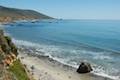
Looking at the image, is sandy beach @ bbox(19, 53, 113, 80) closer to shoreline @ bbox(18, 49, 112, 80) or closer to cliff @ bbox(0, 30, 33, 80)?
shoreline @ bbox(18, 49, 112, 80)

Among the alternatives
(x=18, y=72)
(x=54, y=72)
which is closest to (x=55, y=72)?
(x=54, y=72)

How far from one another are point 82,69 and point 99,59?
10.1 m

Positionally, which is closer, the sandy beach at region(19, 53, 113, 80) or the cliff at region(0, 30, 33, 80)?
the cliff at region(0, 30, 33, 80)

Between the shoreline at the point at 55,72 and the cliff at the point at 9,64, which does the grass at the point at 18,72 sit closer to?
the cliff at the point at 9,64

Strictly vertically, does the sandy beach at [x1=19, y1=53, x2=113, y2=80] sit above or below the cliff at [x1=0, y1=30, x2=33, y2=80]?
below

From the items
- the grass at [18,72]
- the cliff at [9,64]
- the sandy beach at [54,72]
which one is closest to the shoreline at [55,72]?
the sandy beach at [54,72]

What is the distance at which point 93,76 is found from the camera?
32.9 meters

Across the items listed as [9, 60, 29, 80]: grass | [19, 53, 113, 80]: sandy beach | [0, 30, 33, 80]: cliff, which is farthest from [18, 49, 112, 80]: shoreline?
[9, 60, 29, 80]: grass

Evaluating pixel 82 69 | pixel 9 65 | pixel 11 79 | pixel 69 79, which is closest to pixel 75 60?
pixel 82 69

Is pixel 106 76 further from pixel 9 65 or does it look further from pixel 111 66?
pixel 9 65

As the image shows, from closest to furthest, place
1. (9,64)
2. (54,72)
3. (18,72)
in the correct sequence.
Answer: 1. (18,72)
2. (9,64)
3. (54,72)

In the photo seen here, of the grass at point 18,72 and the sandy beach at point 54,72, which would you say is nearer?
the grass at point 18,72

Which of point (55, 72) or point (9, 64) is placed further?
point (55, 72)

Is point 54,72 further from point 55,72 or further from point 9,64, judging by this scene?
point 9,64
